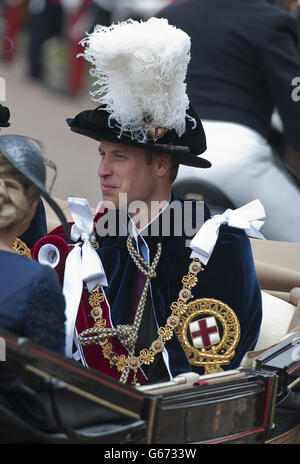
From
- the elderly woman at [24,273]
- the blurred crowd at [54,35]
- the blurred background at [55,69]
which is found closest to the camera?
the elderly woman at [24,273]

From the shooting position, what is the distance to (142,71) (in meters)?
2.51

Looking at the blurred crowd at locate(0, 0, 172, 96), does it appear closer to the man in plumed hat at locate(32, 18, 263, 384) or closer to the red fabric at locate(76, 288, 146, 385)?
the man in plumed hat at locate(32, 18, 263, 384)

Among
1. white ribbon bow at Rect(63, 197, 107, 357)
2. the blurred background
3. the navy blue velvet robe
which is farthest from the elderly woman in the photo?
the blurred background

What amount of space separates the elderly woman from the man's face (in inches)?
21.7

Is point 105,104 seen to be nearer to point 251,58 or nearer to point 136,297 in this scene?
point 136,297

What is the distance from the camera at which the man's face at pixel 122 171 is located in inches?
103

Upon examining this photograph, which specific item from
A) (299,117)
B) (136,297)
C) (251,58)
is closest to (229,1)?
(251,58)

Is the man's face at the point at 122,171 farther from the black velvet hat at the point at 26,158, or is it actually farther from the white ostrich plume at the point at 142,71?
the black velvet hat at the point at 26,158

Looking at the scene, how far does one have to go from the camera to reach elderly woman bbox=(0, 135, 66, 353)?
2.00 m

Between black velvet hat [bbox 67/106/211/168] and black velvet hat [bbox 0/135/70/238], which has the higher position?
black velvet hat [bbox 67/106/211/168]

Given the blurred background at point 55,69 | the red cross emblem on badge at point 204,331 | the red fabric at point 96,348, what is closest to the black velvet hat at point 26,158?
the red fabric at point 96,348

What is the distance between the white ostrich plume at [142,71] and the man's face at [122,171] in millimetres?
65

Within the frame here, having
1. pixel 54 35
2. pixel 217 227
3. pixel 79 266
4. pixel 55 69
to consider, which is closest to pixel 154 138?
pixel 217 227

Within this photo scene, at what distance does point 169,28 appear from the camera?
8.37ft
